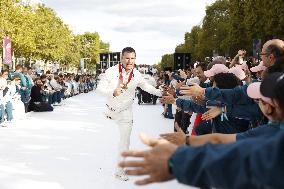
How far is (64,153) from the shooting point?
879 cm

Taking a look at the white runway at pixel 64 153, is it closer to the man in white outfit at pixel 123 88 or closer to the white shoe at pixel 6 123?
the white shoe at pixel 6 123

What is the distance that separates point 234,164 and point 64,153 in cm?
752

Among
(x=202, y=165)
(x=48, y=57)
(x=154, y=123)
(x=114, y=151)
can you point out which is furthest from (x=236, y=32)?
(x=202, y=165)

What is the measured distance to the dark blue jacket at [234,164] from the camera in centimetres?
148

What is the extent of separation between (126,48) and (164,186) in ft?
6.41

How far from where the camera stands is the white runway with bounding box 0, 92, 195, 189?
6438 millimetres

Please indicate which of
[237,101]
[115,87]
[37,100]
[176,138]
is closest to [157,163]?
[176,138]

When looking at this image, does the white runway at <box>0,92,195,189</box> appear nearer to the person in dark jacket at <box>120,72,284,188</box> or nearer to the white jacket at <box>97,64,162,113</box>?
the white jacket at <box>97,64,162,113</box>

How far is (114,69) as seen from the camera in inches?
257

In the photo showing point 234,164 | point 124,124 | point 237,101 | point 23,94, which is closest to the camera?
point 234,164

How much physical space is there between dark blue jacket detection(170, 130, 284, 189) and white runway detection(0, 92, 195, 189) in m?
4.64

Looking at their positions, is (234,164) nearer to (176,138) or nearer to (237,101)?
(176,138)

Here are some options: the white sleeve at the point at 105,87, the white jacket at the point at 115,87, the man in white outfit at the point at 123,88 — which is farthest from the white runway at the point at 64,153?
the white sleeve at the point at 105,87

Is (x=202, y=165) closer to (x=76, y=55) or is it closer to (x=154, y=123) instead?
(x=154, y=123)
